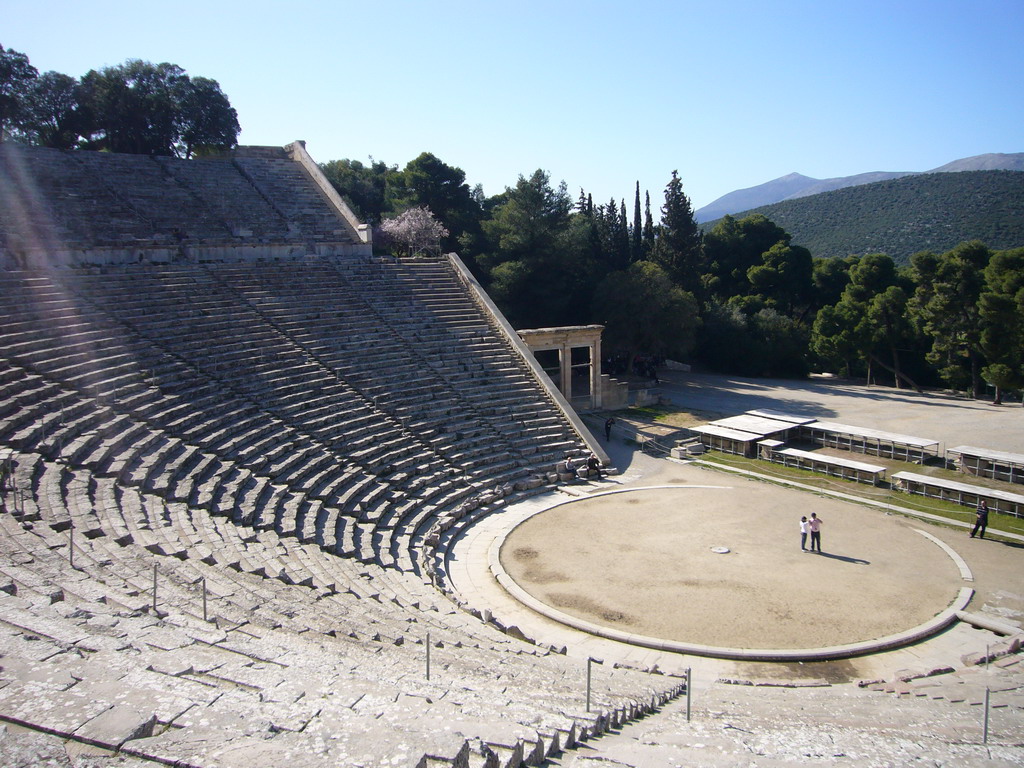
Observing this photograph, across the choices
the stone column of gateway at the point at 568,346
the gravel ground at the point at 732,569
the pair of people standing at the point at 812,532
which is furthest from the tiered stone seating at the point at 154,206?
the pair of people standing at the point at 812,532

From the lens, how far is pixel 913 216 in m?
74.9

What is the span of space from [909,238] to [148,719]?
80.2 m

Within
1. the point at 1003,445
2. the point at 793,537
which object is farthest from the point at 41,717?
the point at 1003,445

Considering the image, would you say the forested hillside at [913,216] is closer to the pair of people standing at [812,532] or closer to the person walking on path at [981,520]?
the person walking on path at [981,520]

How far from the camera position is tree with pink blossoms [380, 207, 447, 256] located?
3428 centimetres

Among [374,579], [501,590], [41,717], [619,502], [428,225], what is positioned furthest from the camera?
[428,225]

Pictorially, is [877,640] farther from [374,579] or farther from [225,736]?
[225,736]

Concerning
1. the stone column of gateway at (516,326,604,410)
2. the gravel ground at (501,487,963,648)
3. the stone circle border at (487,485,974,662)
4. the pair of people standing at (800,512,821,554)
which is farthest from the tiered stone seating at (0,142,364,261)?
the pair of people standing at (800,512,821,554)

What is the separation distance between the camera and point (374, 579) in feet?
41.8

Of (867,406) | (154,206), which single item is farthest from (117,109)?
(867,406)

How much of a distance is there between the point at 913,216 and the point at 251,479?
78.4 meters

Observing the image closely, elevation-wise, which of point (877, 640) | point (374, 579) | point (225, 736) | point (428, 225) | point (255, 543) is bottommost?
point (877, 640)

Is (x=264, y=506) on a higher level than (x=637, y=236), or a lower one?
lower

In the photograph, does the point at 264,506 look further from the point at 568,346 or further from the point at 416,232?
Result: the point at 416,232
